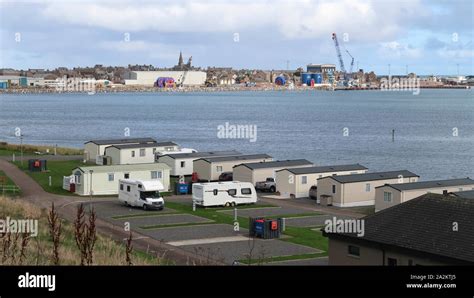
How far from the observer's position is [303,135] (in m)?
89.7

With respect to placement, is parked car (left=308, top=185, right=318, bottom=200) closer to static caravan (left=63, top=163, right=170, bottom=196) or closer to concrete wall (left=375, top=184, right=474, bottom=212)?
concrete wall (left=375, top=184, right=474, bottom=212)

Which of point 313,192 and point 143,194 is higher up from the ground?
point 143,194

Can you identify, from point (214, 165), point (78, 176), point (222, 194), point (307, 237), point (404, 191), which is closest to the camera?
point (307, 237)

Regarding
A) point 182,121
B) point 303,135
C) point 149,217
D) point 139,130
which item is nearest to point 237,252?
point 149,217

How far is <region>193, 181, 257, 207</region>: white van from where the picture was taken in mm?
30922

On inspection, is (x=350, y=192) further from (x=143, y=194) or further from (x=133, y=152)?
(x=133, y=152)

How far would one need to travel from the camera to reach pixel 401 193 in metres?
29.3

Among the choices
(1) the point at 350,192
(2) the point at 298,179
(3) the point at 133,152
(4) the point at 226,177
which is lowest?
(4) the point at 226,177

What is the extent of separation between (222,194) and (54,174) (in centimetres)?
1401

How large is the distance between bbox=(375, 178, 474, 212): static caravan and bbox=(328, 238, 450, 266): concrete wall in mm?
12447

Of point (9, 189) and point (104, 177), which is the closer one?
point (9, 189)

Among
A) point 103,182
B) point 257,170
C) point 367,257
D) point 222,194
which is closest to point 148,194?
point 222,194

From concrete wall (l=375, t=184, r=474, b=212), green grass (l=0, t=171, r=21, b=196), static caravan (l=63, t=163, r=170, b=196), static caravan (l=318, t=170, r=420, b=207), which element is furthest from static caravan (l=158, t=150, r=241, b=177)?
concrete wall (l=375, t=184, r=474, b=212)
